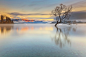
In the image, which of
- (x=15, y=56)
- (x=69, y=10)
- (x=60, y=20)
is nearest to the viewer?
(x=15, y=56)

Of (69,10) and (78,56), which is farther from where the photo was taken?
(69,10)

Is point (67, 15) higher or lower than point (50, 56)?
higher

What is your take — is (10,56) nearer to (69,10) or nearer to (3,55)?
(3,55)

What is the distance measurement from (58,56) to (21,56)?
1503mm

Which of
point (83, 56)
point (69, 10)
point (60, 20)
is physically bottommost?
point (83, 56)

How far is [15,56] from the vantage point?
3.21m

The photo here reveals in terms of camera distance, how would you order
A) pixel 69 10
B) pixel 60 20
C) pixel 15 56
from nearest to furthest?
pixel 15 56
pixel 69 10
pixel 60 20

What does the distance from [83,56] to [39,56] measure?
1812 mm

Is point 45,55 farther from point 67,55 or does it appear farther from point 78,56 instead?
point 78,56

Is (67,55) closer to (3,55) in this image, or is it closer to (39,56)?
(39,56)


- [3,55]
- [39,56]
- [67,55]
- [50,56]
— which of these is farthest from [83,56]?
[3,55]

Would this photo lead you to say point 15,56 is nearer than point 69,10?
Yes

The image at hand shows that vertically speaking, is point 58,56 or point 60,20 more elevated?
point 60,20

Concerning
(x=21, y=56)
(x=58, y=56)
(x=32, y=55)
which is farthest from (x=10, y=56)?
(x=58, y=56)
